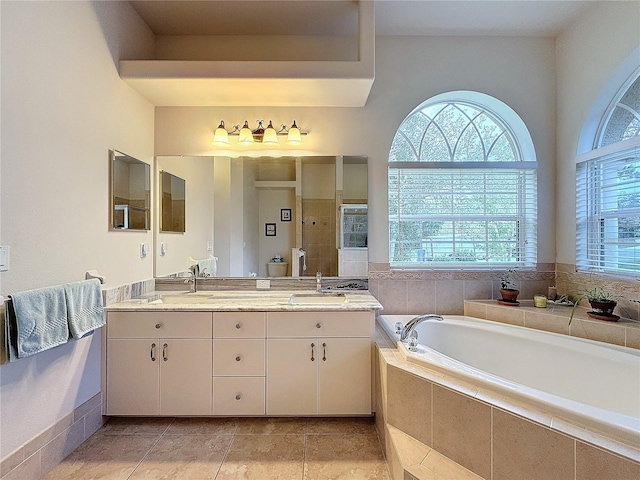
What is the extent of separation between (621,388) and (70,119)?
3350 mm

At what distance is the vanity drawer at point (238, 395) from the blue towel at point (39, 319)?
905mm

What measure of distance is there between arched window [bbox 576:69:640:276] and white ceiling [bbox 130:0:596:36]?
811 mm

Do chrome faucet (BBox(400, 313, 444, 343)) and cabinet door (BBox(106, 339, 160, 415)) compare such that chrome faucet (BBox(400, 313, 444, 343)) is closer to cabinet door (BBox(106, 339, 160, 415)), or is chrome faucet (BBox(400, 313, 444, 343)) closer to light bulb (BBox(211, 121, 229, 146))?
cabinet door (BBox(106, 339, 160, 415))

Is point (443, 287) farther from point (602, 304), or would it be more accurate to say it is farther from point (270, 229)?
point (270, 229)

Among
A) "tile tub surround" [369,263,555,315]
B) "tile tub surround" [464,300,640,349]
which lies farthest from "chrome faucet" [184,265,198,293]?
"tile tub surround" [464,300,640,349]

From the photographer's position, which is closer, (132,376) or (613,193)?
(132,376)

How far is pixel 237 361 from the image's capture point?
2.08m

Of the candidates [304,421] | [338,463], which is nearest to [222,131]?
[304,421]

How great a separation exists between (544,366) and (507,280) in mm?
768

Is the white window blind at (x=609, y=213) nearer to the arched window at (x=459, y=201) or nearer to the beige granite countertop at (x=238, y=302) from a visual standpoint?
the arched window at (x=459, y=201)

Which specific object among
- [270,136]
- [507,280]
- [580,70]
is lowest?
[507,280]

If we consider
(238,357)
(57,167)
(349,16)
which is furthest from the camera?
(349,16)

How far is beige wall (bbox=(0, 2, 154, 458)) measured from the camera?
145 centimetres

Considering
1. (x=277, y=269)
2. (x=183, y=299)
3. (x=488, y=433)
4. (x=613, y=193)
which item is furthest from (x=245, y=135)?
(x=613, y=193)
